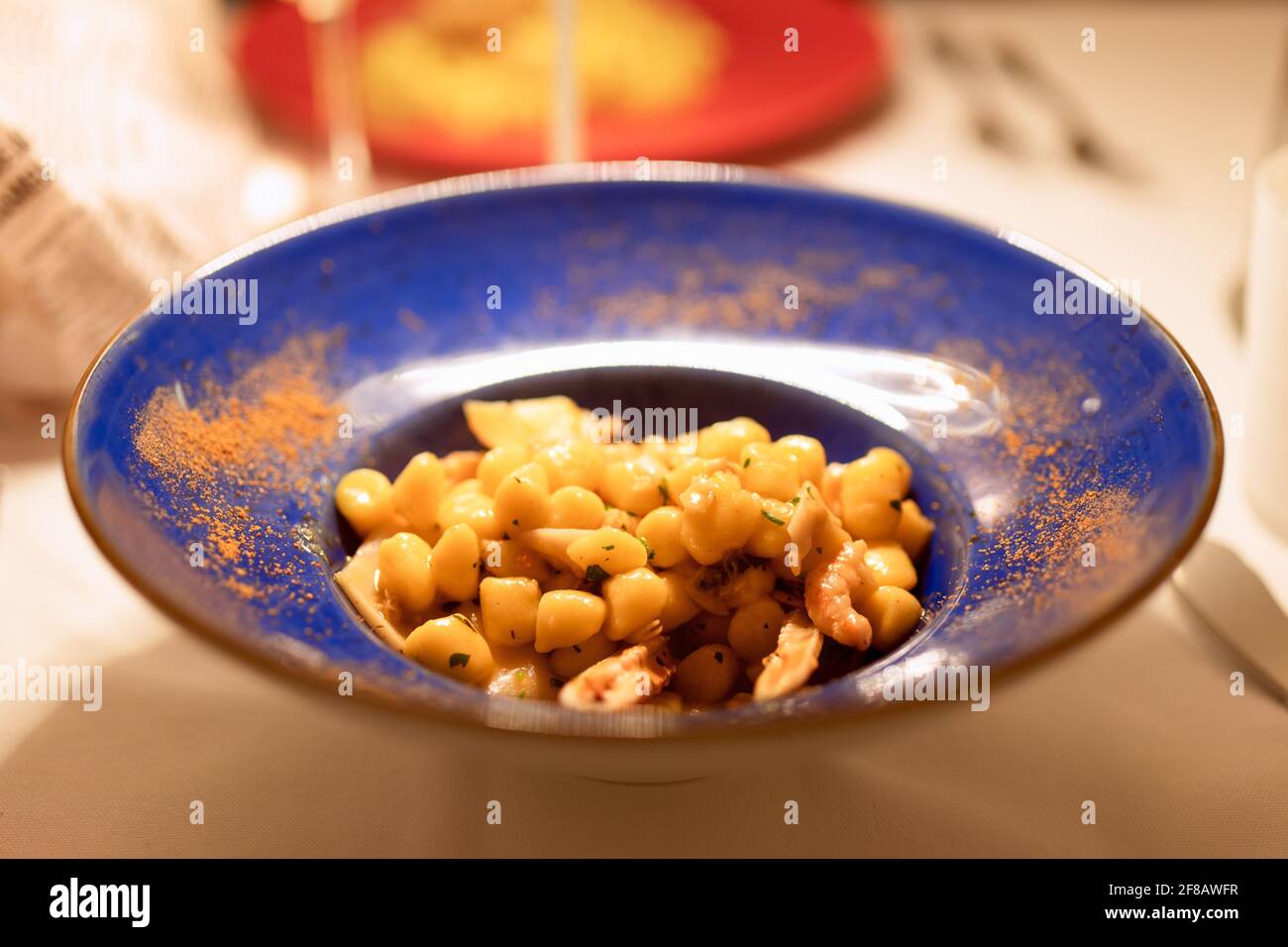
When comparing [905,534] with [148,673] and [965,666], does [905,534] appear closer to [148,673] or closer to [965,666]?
[965,666]

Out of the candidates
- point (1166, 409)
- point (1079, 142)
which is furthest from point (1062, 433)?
point (1079, 142)

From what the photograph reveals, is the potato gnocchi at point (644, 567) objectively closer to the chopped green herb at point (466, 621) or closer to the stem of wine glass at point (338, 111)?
the chopped green herb at point (466, 621)

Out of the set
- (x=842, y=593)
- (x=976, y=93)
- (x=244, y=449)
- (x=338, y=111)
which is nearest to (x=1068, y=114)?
(x=976, y=93)

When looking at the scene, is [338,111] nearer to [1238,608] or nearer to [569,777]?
[569,777]

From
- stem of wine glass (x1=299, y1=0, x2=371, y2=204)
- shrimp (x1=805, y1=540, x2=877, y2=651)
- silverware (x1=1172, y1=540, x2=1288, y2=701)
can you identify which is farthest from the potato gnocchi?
stem of wine glass (x1=299, y1=0, x2=371, y2=204)

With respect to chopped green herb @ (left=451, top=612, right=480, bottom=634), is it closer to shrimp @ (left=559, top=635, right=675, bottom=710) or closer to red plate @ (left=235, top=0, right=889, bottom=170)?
shrimp @ (left=559, top=635, right=675, bottom=710)

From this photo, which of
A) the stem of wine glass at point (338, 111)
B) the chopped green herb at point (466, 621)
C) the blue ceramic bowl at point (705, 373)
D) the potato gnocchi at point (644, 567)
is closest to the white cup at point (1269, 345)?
the blue ceramic bowl at point (705, 373)
